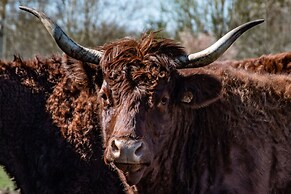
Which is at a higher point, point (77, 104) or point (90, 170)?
point (77, 104)

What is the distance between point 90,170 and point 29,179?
731 millimetres

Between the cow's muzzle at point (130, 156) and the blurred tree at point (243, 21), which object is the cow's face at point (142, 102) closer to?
the cow's muzzle at point (130, 156)

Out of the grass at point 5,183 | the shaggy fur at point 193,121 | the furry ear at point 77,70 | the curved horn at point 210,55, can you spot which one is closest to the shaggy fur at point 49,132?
the furry ear at point 77,70

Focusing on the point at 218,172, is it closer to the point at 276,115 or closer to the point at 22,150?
the point at 276,115

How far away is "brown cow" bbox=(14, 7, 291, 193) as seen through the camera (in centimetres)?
580

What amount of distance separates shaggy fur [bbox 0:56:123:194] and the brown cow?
1.55 meters

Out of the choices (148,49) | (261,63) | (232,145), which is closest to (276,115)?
(232,145)

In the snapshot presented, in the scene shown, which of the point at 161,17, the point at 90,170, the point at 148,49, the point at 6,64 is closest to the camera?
the point at 148,49

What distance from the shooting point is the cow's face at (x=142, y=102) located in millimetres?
5531

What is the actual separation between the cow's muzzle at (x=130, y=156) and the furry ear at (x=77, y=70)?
3.86ft

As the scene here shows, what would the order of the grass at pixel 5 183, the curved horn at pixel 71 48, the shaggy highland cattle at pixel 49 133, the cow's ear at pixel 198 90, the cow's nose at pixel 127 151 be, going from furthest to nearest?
the grass at pixel 5 183
the shaggy highland cattle at pixel 49 133
the curved horn at pixel 71 48
the cow's ear at pixel 198 90
the cow's nose at pixel 127 151

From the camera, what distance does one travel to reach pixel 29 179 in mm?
8031

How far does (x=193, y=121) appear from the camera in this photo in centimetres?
623

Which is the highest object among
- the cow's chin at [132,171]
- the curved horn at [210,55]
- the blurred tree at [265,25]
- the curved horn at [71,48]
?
the blurred tree at [265,25]
